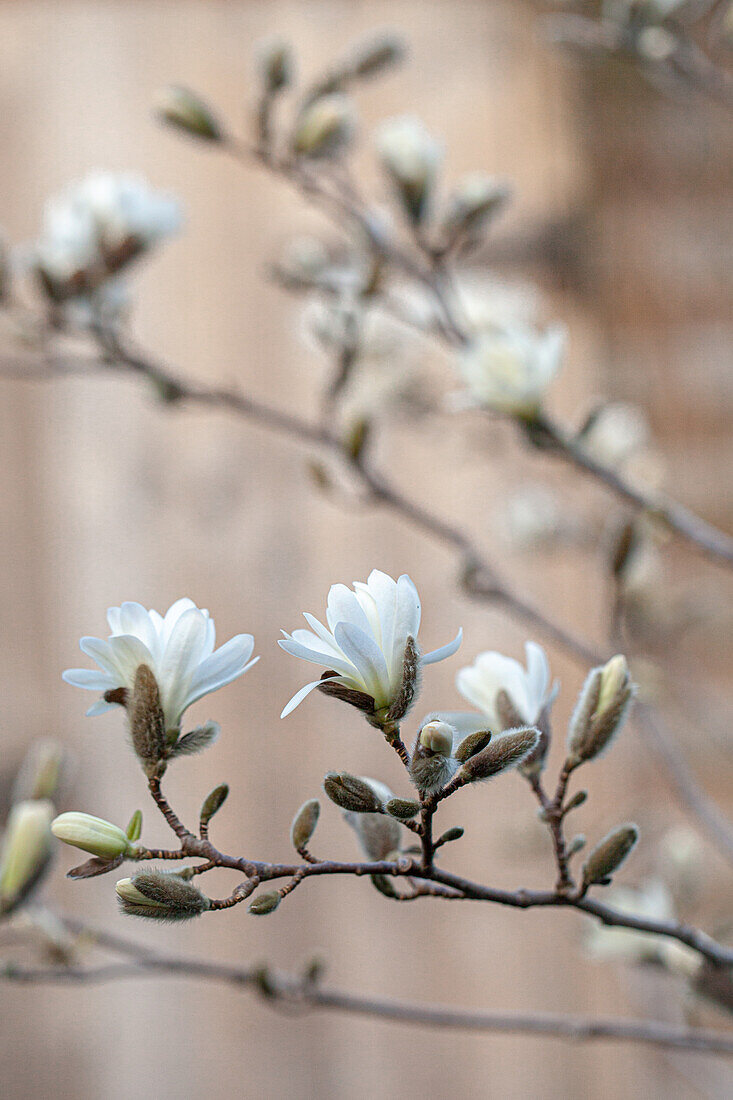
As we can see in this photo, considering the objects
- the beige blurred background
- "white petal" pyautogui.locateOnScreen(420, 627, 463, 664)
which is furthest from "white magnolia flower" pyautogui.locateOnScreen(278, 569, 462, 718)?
the beige blurred background

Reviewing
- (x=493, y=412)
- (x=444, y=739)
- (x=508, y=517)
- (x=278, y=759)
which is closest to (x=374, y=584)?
(x=444, y=739)

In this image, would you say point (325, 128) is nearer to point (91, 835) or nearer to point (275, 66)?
point (275, 66)

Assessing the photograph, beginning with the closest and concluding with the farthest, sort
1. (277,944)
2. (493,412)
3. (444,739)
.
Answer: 1. (444,739)
2. (493,412)
3. (277,944)

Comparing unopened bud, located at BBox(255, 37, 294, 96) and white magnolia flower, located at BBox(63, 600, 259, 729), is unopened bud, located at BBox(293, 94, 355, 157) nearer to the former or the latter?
unopened bud, located at BBox(255, 37, 294, 96)

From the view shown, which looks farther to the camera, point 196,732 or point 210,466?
point 210,466

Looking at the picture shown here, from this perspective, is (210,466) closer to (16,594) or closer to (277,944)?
(16,594)

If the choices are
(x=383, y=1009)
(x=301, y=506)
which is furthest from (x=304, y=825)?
(x=301, y=506)

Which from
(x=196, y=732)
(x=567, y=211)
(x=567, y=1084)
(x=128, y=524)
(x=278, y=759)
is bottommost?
(x=567, y=1084)

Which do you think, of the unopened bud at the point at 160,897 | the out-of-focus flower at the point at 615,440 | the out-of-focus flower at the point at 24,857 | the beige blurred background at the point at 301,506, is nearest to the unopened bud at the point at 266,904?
the unopened bud at the point at 160,897

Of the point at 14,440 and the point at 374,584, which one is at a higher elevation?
the point at 374,584
